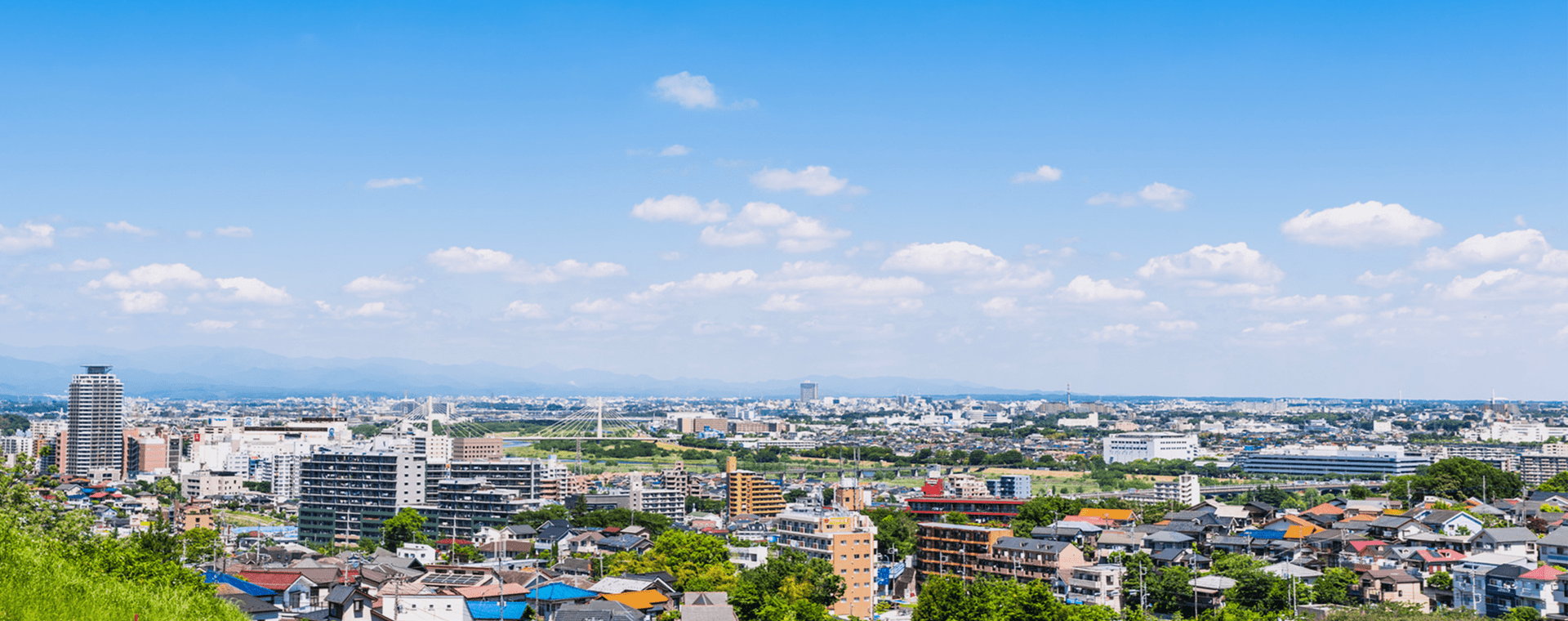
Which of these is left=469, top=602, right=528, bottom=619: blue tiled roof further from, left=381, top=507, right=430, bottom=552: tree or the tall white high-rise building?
the tall white high-rise building

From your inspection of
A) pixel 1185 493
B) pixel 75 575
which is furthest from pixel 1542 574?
pixel 1185 493

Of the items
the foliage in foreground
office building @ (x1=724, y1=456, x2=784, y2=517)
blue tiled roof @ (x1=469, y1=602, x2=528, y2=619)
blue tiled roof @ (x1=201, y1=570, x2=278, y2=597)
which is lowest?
office building @ (x1=724, y1=456, x2=784, y2=517)

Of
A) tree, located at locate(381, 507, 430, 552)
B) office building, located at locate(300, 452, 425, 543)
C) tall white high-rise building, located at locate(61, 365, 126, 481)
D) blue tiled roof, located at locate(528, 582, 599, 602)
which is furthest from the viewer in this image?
tall white high-rise building, located at locate(61, 365, 126, 481)

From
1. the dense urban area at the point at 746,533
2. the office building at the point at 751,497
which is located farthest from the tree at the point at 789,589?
the office building at the point at 751,497

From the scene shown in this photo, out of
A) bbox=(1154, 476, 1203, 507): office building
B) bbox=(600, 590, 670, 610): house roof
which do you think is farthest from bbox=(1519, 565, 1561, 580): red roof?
bbox=(1154, 476, 1203, 507): office building

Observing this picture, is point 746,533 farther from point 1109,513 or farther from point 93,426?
point 93,426

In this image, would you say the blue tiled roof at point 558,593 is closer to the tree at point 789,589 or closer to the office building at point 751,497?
the tree at point 789,589

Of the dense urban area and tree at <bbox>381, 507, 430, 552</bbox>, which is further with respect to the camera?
tree at <bbox>381, 507, 430, 552</bbox>

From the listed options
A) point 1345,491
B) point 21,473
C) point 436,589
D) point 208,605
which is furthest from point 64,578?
point 1345,491
